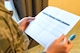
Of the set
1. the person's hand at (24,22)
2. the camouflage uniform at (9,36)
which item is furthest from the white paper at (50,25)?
the camouflage uniform at (9,36)

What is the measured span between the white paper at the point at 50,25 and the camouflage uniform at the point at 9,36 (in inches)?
8.9

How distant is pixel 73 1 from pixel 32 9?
727mm

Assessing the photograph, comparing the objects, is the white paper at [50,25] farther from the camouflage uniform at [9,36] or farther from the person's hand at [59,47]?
the camouflage uniform at [9,36]

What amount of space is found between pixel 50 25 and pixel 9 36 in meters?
0.38

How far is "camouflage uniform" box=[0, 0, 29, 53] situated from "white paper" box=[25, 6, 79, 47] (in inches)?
8.9

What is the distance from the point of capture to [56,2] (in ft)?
6.54

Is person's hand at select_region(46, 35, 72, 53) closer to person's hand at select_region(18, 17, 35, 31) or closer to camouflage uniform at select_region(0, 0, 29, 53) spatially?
camouflage uniform at select_region(0, 0, 29, 53)

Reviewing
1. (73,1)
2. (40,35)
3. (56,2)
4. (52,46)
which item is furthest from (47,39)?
(73,1)

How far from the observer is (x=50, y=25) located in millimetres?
913

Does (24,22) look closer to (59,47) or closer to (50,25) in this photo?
(50,25)

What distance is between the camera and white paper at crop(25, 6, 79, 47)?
845 mm

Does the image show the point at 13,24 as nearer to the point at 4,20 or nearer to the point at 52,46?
the point at 4,20

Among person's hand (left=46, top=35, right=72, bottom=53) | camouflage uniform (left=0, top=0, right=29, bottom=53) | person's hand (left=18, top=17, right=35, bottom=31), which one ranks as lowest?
person's hand (left=18, top=17, right=35, bottom=31)

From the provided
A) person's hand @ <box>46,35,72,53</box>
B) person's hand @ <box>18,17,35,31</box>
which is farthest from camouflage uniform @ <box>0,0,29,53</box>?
person's hand @ <box>18,17,35,31</box>
